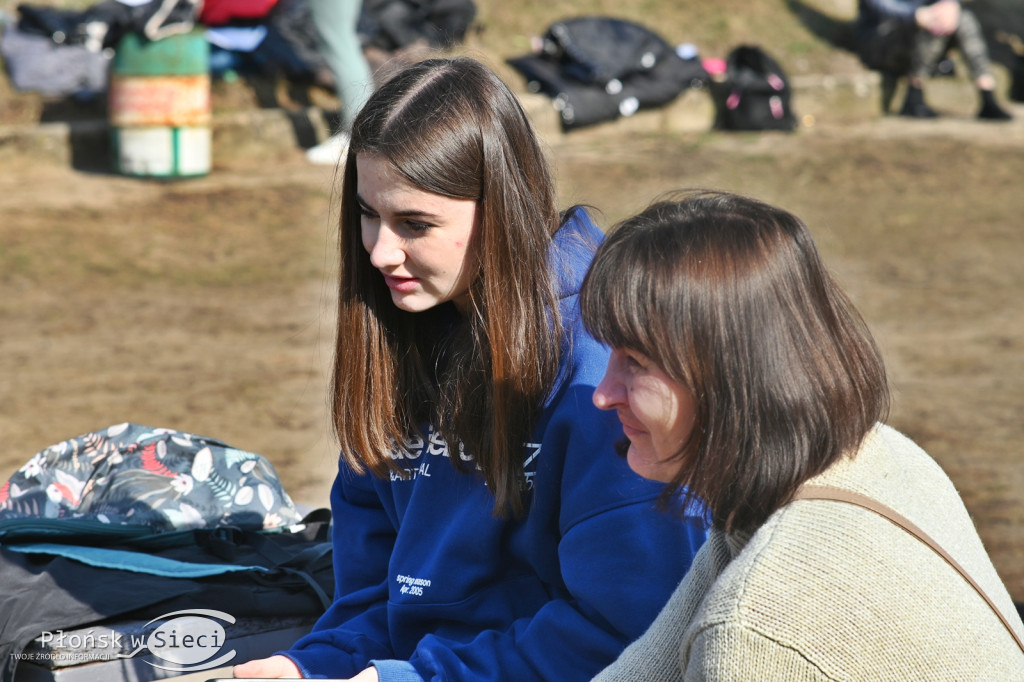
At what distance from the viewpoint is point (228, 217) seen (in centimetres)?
644

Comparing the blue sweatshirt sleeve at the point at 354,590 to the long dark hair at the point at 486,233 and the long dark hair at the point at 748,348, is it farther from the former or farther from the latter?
the long dark hair at the point at 748,348

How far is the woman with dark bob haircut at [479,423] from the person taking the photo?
5.20 ft

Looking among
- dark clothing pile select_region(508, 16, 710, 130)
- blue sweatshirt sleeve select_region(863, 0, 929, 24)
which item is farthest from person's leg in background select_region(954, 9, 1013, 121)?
dark clothing pile select_region(508, 16, 710, 130)

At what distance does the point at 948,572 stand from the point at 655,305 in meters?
0.43

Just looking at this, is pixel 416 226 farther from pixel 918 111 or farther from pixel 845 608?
pixel 918 111

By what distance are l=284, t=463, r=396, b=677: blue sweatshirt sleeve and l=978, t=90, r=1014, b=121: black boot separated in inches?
329

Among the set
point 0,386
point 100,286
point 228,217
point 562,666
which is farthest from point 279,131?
point 562,666

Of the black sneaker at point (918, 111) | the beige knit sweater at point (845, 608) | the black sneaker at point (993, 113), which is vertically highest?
the beige knit sweater at point (845, 608)

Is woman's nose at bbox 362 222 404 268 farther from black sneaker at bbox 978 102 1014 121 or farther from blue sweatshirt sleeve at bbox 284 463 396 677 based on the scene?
black sneaker at bbox 978 102 1014 121

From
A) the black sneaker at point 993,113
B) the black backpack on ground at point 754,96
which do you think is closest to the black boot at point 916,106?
the black sneaker at point 993,113

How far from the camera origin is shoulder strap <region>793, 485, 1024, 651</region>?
48.2 inches

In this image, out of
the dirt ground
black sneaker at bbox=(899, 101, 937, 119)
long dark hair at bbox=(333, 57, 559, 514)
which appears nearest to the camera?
long dark hair at bbox=(333, 57, 559, 514)

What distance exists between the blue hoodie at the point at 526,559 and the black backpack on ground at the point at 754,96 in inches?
276

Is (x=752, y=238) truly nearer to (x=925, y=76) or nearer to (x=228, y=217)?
(x=228, y=217)
